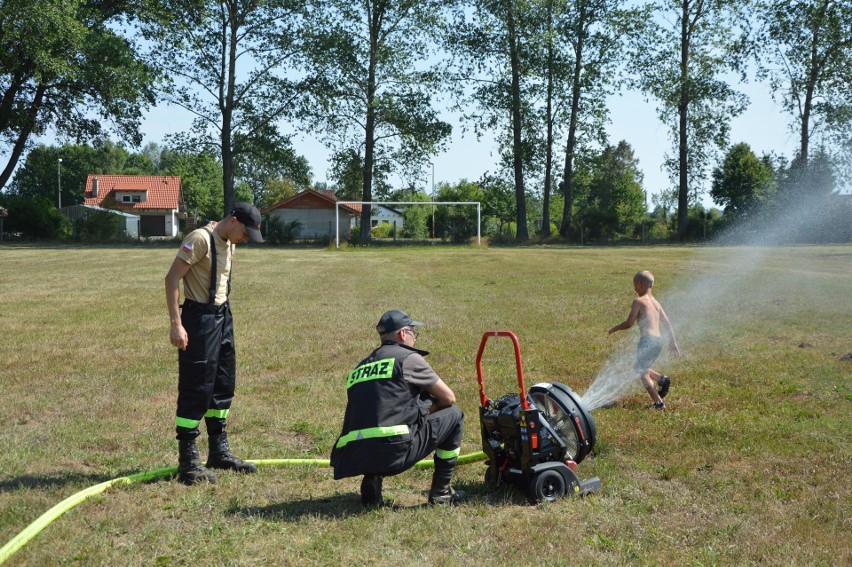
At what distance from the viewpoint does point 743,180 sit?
195 ft

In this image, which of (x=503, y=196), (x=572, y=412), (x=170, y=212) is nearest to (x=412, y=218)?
(x=503, y=196)

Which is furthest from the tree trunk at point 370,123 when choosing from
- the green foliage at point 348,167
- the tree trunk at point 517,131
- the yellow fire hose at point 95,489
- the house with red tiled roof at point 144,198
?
the yellow fire hose at point 95,489

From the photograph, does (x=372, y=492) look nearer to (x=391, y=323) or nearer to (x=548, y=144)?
(x=391, y=323)

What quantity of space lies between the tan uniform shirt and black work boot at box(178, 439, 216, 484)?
3.46 feet

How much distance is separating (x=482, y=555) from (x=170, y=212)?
90.2m

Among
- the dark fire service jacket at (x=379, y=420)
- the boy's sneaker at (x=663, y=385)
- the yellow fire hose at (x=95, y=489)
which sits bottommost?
the yellow fire hose at (x=95, y=489)

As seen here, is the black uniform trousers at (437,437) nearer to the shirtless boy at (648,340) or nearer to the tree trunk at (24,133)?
the shirtless boy at (648,340)

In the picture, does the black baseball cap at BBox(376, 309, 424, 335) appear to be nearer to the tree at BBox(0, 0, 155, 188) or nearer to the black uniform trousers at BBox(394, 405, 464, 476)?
the black uniform trousers at BBox(394, 405, 464, 476)

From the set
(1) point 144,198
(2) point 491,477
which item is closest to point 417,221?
(1) point 144,198

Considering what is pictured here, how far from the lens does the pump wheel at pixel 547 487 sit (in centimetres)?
532

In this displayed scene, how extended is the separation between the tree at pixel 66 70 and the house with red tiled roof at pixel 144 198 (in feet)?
130

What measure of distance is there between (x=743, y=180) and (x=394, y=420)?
6004 centimetres

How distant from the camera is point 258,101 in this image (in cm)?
5359

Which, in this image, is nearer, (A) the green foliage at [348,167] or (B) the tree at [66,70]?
(B) the tree at [66,70]
